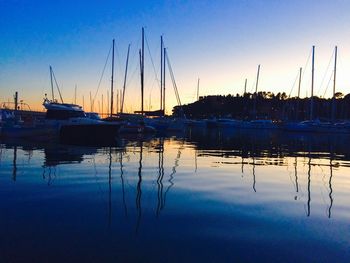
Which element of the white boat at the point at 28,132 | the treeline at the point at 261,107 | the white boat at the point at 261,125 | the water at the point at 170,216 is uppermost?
the treeline at the point at 261,107

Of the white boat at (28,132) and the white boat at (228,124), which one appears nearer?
the white boat at (28,132)

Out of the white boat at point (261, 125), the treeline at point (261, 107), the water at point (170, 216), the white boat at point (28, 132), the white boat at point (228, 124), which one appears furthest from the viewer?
the treeline at point (261, 107)

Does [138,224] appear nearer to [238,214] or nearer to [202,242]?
[202,242]

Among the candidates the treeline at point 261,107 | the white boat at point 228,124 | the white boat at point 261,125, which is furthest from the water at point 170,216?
the treeline at point 261,107

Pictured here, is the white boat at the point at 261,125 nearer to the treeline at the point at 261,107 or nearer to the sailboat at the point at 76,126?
the treeline at the point at 261,107

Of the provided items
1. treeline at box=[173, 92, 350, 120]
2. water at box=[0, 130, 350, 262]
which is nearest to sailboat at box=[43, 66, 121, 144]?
water at box=[0, 130, 350, 262]

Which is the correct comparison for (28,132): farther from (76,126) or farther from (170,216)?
(170,216)

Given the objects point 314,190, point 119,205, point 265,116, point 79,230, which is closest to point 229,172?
point 314,190

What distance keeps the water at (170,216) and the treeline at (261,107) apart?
397 ft

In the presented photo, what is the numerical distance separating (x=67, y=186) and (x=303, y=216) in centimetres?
702

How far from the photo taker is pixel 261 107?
166625 mm

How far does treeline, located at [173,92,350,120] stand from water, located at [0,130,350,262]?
121 meters

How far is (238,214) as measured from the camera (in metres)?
9.23

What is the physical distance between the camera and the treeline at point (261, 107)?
5709 inches
